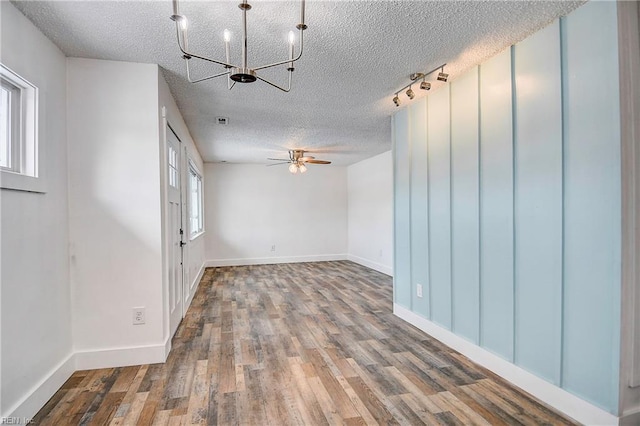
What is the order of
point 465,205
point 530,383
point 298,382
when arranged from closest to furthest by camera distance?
point 530,383 → point 298,382 → point 465,205

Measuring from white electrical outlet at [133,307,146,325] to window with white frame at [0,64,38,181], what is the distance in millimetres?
1175

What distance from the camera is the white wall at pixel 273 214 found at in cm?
725

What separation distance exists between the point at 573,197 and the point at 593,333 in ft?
2.44

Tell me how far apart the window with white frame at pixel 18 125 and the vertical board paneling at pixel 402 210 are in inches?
121

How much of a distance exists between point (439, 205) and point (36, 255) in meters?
3.02

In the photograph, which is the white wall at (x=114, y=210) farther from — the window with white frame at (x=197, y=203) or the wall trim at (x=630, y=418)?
the window with white frame at (x=197, y=203)

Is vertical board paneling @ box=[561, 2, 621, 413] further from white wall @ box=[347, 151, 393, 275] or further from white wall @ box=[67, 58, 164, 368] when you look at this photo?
white wall @ box=[347, 151, 393, 275]

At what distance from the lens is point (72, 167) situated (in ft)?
7.89

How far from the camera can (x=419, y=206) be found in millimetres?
3277

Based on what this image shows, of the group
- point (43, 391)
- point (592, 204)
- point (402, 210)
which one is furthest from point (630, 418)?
point (43, 391)

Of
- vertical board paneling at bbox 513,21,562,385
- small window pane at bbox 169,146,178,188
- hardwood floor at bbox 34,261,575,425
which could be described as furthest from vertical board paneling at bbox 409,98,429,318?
small window pane at bbox 169,146,178,188

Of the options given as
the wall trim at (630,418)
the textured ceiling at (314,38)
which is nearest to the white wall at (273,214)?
the textured ceiling at (314,38)

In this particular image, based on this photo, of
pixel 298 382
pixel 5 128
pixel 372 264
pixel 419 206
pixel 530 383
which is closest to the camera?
pixel 5 128

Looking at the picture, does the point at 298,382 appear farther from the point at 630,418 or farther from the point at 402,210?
the point at 402,210
